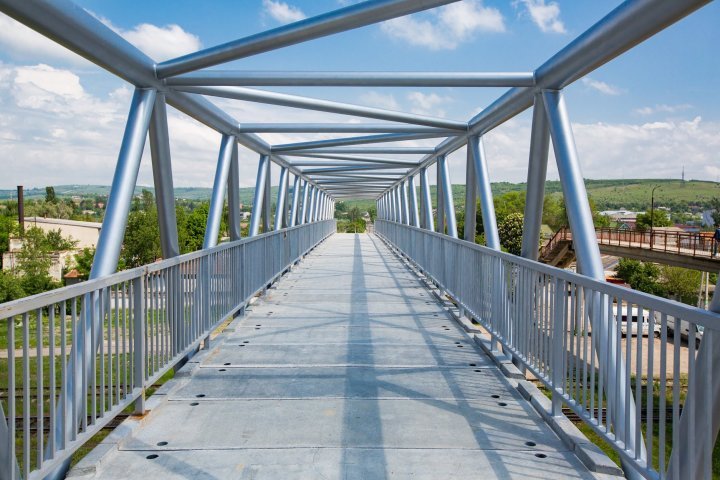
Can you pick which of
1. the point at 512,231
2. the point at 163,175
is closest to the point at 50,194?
the point at 512,231

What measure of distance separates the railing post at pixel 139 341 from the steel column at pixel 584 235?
2.81 metres

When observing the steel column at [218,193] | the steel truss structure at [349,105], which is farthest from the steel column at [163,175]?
the steel column at [218,193]

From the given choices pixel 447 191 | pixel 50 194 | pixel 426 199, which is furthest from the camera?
pixel 50 194

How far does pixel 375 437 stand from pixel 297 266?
11.9 meters

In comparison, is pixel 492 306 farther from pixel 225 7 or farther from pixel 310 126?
pixel 310 126

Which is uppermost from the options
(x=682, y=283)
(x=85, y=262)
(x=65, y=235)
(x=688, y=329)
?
(x=688, y=329)

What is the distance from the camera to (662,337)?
259 cm

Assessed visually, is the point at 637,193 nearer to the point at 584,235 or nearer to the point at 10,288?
the point at 10,288

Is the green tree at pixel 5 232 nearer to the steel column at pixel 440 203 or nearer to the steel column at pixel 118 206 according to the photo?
the steel column at pixel 440 203

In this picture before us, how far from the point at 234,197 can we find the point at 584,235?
6.41m

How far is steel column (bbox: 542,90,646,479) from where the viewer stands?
3.06 metres

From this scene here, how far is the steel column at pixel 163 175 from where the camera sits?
5.59 metres

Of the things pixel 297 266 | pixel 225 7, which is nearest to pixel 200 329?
pixel 225 7

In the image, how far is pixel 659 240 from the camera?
30375 millimetres
